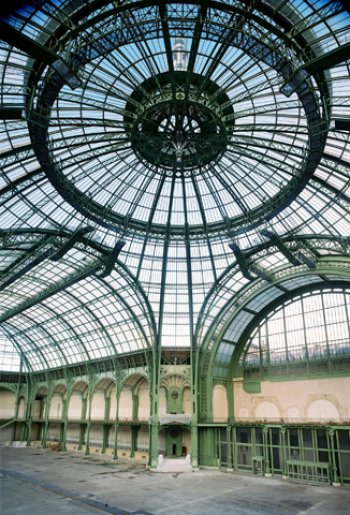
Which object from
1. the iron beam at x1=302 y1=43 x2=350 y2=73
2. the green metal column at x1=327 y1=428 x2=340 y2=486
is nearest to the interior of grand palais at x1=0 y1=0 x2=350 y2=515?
the iron beam at x1=302 y1=43 x2=350 y2=73

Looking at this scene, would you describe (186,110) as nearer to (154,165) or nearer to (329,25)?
(154,165)

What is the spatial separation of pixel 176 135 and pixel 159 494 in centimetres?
3069

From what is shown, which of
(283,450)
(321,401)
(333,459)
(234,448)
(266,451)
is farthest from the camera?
(234,448)

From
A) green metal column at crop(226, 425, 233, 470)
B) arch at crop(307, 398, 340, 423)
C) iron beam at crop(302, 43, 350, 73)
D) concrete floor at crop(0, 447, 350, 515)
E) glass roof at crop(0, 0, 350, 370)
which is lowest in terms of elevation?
concrete floor at crop(0, 447, 350, 515)

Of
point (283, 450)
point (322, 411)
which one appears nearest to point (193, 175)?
point (322, 411)

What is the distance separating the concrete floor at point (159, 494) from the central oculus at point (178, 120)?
27.3 meters

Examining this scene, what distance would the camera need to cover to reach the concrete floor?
28.6 m

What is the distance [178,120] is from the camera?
29.9 meters

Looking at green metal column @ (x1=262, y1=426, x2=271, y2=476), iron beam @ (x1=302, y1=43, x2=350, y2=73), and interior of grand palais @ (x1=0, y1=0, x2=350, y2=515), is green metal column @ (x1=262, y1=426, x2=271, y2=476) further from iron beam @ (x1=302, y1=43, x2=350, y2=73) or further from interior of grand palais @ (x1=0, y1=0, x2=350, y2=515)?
iron beam @ (x1=302, y1=43, x2=350, y2=73)

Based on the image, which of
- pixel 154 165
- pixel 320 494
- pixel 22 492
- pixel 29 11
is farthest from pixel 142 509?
pixel 29 11

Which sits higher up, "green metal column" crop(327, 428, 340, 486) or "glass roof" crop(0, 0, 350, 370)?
"glass roof" crop(0, 0, 350, 370)

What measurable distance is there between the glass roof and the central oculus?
0.41 feet

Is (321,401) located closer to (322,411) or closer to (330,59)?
(322,411)

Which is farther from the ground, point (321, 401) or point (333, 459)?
point (321, 401)
